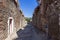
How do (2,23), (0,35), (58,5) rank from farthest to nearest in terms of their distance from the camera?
(2,23) < (0,35) < (58,5)

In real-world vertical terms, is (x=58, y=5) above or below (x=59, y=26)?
above

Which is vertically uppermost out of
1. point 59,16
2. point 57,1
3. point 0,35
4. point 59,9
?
point 57,1

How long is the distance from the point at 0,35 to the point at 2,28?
1.60ft

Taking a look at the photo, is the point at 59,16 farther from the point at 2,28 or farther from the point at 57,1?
the point at 2,28

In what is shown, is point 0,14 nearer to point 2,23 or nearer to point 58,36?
point 2,23

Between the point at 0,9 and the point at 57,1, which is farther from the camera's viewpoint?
the point at 0,9

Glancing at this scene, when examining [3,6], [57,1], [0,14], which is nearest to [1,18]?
[0,14]

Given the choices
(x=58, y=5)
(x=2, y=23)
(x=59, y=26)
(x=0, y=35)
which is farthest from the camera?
(x=2, y=23)

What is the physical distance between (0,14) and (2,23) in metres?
0.53

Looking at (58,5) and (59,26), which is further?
(58,5)

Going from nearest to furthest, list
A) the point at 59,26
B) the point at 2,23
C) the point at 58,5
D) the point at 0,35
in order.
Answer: the point at 59,26 < the point at 58,5 < the point at 0,35 < the point at 2,23

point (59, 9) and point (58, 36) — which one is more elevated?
point (59, 9)

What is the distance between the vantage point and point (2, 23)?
659cm

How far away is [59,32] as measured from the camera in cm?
485
